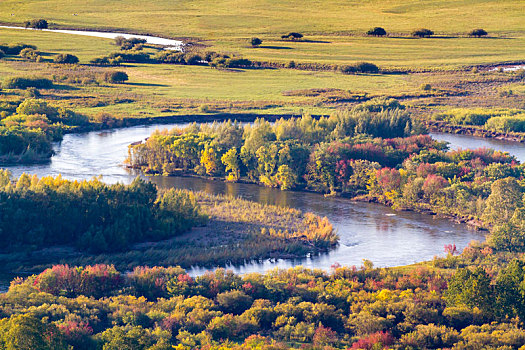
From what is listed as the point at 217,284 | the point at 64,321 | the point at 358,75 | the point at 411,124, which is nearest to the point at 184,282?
the point at 217,284

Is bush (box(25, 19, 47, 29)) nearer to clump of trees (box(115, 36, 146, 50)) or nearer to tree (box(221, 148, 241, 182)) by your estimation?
clump of trees (box(115, 36, 146, 50))

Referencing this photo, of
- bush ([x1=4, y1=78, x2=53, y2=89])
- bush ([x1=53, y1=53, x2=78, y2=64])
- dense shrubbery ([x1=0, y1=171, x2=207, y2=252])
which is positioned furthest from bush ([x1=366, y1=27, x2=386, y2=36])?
dense shrubbery ([x1=0, y1=171, x2=207, y2=252])

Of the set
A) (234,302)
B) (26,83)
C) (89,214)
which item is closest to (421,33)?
(26,83)

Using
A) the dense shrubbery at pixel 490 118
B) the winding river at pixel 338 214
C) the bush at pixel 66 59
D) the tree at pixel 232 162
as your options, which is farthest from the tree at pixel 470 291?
the bush at pixel 66 59

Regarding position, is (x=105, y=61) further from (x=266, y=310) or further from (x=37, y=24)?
(x=266, y=310)

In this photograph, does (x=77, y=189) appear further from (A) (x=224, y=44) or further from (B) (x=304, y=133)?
(A) (x=224, y=44)
